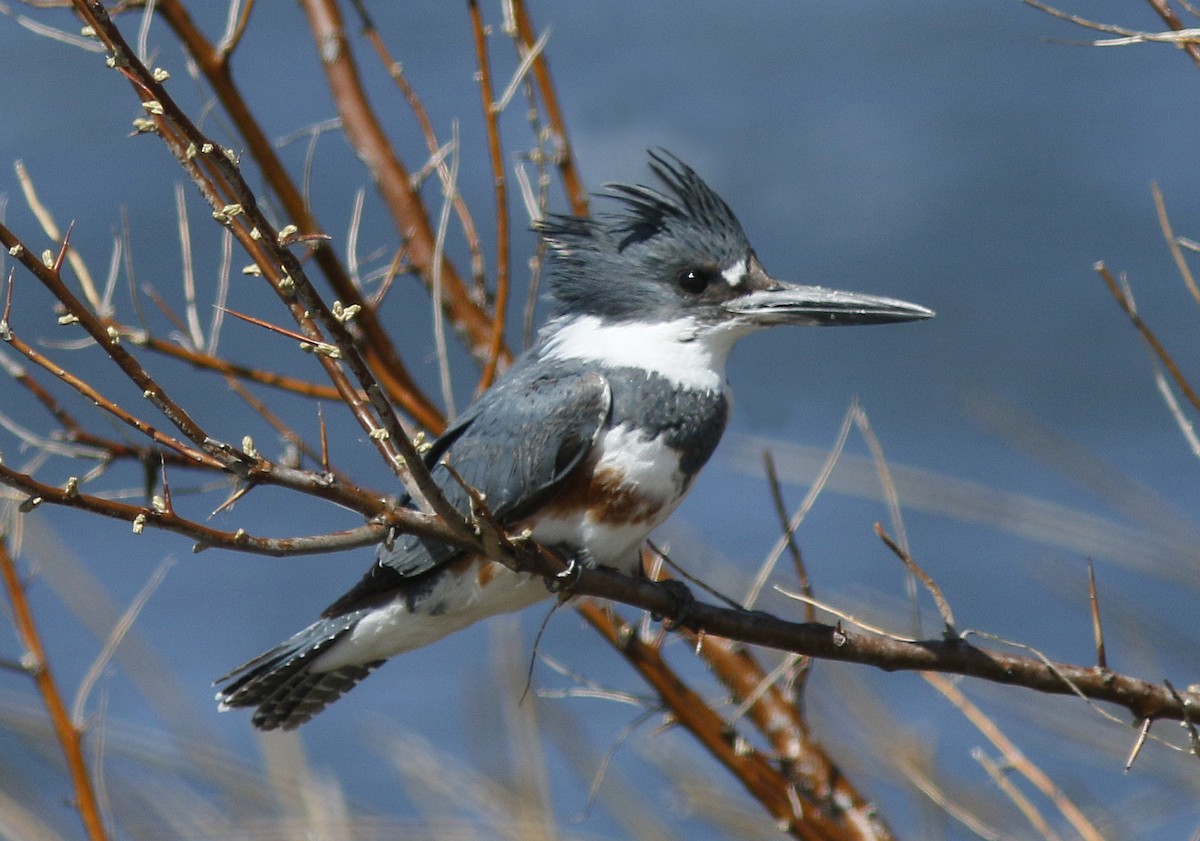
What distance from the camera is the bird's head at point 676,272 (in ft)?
7.53

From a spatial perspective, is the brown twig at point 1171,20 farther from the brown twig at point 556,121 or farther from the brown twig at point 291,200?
the brown twig at point 291,200

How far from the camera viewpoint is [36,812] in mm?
2854

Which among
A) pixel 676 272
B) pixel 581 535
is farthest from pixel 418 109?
pixel 581 535

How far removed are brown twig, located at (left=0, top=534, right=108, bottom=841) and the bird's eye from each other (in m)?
1.11

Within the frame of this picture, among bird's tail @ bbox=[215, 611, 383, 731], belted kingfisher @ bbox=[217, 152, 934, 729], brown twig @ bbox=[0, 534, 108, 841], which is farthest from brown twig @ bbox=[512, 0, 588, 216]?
brown twig @ bbox=[0, 534, 108, 841]

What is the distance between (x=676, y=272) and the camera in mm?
2344

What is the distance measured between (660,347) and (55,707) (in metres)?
1.04

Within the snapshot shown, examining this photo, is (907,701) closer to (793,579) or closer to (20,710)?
(793,579)

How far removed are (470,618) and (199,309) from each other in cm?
234

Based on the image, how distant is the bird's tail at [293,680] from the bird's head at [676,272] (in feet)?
2.19

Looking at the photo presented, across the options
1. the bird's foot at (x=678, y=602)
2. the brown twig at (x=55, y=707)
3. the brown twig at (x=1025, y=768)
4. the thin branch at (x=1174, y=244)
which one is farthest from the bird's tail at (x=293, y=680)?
the thin branch at (x=1174, y=244)

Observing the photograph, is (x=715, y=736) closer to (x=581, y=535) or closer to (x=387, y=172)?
(x=581, y=535)

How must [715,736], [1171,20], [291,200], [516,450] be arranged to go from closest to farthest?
1. [1171,20]
2. [516,450]
3. [715,736]
4. [291,200]

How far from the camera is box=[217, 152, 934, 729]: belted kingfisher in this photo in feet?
6.84
